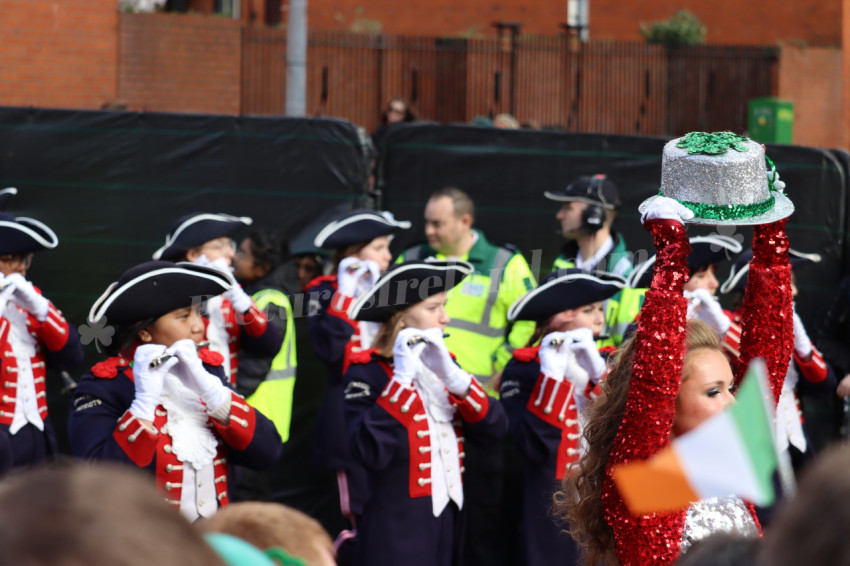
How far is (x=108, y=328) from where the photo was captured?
4.36 m

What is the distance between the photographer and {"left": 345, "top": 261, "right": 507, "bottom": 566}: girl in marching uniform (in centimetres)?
454

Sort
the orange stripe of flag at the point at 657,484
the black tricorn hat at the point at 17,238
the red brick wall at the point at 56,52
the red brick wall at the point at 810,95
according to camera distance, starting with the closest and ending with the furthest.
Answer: the orange stripe of flag at the point at 657,484 < the black tricorn hat at the point at 17,238 < the red brick wall at the point at 56,52 < the red brick wall at the point at 810,95

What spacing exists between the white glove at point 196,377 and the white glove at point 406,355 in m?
0.85

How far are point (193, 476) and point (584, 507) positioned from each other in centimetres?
169

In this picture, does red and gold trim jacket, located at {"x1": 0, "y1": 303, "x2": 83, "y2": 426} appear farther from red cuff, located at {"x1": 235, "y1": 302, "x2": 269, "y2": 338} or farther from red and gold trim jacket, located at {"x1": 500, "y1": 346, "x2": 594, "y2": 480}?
red and gold trim jacket, located at {"x1": 500, "y1": 346, "x2": 594, "y2": 480}

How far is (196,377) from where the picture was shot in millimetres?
3875

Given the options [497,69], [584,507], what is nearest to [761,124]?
[497,69]

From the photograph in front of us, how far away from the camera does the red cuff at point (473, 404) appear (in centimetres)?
463

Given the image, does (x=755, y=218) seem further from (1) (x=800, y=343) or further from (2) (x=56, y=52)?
(2) (x=56, y=52)

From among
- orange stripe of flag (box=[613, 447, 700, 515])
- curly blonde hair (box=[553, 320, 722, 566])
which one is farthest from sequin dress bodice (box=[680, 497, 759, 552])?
orange stripe of flag (box=[613, 447, 700, 515])

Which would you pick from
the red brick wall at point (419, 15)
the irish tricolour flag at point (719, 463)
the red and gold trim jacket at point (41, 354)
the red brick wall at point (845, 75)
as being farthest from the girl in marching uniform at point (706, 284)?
the red brick wall at point (419, 15)

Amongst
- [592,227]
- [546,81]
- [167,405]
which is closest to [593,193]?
[592,227]

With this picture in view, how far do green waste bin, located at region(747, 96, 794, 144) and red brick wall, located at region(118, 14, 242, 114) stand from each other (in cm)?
817

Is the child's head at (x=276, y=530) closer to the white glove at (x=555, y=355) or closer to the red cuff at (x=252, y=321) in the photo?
the white glove at (x=555, y=355)
